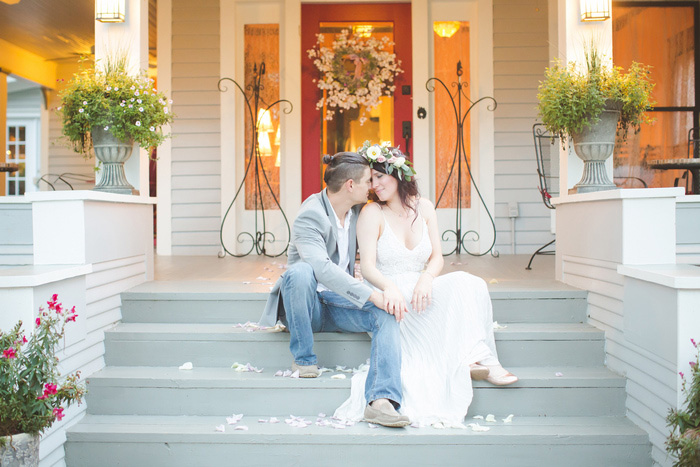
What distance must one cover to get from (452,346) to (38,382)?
5.26 ft

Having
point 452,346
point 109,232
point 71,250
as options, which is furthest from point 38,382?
point 452,346

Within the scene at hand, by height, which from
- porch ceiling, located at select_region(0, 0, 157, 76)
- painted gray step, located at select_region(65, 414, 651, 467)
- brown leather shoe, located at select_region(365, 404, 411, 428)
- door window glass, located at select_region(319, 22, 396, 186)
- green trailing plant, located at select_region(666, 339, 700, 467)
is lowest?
painted gray step, located at select_region(65, 414, 651, 467)

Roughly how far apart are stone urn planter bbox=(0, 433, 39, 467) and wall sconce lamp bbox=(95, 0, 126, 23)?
2502 mm

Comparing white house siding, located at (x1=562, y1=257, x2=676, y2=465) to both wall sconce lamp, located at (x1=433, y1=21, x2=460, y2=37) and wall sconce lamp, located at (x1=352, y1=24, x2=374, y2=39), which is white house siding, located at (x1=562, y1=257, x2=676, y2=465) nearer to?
wall sconce lamp, located at (x1=433, y1=21, x2=460, y2=37)

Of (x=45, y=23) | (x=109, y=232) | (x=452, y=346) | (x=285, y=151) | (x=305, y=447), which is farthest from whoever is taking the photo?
(x=45, y=23)

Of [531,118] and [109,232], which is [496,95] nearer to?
[531,118]

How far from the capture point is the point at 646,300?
2654 mm

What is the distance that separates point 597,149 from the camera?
346 centimetres

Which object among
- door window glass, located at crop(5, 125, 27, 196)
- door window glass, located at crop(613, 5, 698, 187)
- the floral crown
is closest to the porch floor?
the floral crown

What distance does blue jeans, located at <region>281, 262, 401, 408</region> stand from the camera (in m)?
2.56

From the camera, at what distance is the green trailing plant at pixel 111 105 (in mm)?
3434

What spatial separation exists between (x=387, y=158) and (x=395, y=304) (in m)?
0.69

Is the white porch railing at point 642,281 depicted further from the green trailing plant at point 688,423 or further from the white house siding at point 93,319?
the white house siding at point 93,319

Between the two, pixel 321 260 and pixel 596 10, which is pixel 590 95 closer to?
pixel 596 10
